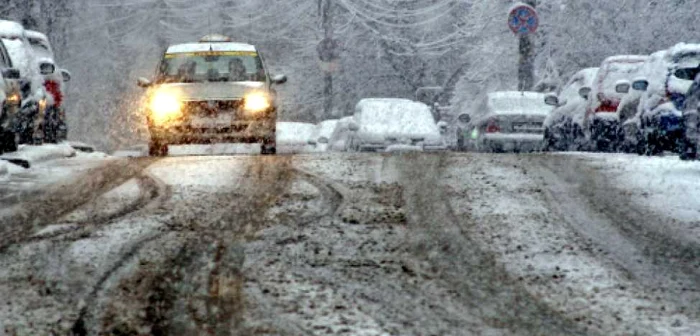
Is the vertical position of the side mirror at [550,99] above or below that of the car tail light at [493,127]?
above

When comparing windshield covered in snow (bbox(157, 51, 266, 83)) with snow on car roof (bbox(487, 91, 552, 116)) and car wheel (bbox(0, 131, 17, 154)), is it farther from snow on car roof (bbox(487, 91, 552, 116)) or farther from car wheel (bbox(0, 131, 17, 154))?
snow on car roof (bbox(487, 91, 552, 116))

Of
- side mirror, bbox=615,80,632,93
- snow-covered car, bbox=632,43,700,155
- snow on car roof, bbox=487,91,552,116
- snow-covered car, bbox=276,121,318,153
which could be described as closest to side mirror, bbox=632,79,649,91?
snow-covered car, bbox=632,43,700,155

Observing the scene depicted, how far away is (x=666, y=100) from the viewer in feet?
40.1

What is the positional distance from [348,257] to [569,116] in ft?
41.7

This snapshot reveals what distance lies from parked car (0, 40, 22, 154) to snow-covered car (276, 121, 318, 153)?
997 centimetres

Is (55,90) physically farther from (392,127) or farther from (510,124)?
(510,124)

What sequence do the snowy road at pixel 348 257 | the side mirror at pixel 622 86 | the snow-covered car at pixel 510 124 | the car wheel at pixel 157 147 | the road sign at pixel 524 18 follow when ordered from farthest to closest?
the road sign at pixel 524 18
the snow-covered car at pixel 510 124
the side mirror at pixel 622 86
the car wheel at pixel 157 147
the snowy road at pixel 348 257

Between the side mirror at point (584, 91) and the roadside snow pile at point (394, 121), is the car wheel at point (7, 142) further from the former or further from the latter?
the side mirror at point (584, 91)

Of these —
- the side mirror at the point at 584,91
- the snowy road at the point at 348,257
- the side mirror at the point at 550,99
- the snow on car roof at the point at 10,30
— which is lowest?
the snowy road at the point at 348,257

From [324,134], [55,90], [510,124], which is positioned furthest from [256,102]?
[324,134]

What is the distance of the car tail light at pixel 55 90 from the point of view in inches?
701

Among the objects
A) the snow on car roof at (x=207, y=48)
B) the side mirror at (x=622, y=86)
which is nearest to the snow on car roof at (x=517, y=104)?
the side mirror at (x=622, y=86)

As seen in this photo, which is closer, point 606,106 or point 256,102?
point 256,102

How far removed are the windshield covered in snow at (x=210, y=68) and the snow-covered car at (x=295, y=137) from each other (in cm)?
806
